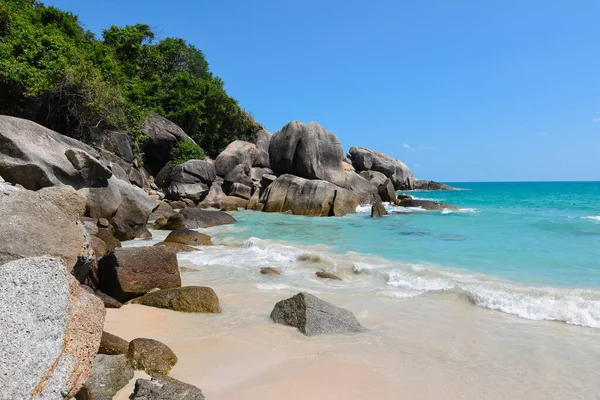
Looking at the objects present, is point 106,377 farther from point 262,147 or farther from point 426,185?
point 426,185

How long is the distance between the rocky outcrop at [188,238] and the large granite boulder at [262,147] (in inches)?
664

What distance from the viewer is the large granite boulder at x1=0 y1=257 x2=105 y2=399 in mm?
2240

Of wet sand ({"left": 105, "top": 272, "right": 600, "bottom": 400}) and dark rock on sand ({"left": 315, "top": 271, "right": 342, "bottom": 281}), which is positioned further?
dark rock on sand ({"left": 315, "top": 271, "right": 342, "bottom": 281})

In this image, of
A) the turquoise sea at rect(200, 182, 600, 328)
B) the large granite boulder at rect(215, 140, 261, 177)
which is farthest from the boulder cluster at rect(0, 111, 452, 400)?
the large granite boulder at rect(215, 140, 261, 177)

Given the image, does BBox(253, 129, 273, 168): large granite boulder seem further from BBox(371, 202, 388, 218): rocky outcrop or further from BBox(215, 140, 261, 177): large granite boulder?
BBox(371, 202, 388, 218): rocky outcrop

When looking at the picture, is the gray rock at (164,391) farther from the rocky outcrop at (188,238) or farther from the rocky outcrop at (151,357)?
the rocky outcrop at (188,238)

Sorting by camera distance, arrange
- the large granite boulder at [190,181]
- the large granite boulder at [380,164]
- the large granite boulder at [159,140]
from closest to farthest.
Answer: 1. the large granite boulder at [190,181]
2. the large granite boulder at [159,140]
3. the large granite boulder at [380,164]

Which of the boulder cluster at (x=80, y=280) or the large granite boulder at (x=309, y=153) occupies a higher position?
the large granite boulder at (x=309, y=153)

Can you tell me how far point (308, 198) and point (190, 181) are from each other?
721cm

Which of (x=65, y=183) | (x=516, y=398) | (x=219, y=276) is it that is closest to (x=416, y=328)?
(x=516, y=398)

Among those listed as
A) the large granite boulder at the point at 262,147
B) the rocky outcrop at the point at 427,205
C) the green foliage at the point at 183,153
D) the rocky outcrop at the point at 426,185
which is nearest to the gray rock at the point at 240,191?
the green foliage at the point at 183,153

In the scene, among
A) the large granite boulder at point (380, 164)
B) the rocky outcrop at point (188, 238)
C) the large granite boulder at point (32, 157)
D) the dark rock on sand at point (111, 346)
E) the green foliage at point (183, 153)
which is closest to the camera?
the dark rock on sand at point (111, 346)

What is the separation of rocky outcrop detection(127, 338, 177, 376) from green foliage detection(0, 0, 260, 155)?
48.8ft

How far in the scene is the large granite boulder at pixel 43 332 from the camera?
7.35ft
